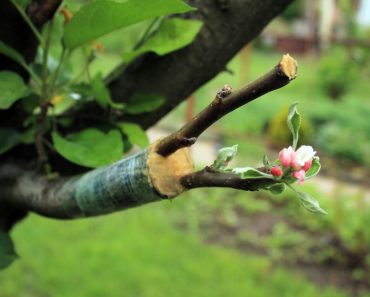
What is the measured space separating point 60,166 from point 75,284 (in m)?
2.63

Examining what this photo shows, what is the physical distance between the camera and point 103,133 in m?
1.01

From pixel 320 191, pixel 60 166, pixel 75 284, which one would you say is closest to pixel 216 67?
pixel 60 166

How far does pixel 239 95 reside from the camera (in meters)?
0.57

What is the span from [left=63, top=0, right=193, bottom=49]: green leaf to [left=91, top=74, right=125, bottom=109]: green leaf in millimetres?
103

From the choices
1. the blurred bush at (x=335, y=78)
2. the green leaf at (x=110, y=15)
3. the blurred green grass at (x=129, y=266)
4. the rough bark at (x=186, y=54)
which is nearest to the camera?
the green leaf at (x=110, y=15)

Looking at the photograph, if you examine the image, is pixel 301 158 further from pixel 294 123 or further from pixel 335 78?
pixel 335 78

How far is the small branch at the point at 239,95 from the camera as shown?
1.83 ft

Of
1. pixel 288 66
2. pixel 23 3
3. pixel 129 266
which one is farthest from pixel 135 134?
pixel 129 266

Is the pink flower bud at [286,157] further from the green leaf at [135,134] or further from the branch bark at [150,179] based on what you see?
the green leaf at [135,134]

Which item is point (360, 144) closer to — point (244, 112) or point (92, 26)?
point (244, 112)

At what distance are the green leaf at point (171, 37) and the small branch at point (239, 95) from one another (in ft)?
1.21

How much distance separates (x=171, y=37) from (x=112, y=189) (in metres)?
0.33

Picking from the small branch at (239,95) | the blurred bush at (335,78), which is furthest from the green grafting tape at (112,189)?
the blurred bush at (335,78)

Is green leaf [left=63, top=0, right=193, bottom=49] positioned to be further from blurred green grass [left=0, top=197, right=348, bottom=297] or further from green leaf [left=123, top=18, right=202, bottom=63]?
blurred green grass [left=0, top=197, right=348, bottom=297]
